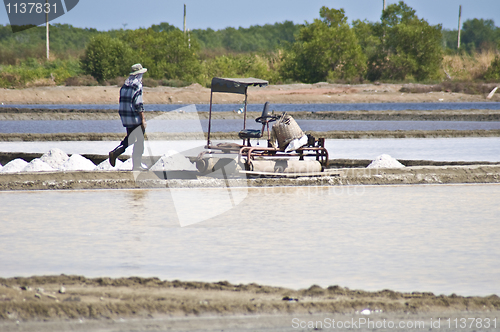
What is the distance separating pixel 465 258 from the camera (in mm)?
5508

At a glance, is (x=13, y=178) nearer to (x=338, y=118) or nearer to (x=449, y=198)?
(x=449, y=198)

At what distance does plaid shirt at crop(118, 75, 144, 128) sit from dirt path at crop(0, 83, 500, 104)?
34059mm

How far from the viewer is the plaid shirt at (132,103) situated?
9.82m

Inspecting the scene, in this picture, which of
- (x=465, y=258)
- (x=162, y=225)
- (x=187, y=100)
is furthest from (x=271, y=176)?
(x=187, y=100)

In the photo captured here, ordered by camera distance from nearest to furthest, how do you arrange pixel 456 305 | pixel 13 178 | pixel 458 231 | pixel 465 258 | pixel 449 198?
1. pixel 456 305
2. pixel 465 258
3. pixel 458 231
4. pixel 449 198
5. pixel 13 178

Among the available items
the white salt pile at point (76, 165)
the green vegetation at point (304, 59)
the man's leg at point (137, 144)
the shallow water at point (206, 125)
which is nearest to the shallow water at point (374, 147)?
the white salt pile at point (76, 165)

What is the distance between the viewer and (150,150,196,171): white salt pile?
11.0 meters

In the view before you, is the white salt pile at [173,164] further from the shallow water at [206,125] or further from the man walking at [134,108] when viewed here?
the shallow water at [206,125]

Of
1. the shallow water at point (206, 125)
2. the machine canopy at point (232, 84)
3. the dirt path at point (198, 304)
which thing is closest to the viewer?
the dirt path at point (198, 304)

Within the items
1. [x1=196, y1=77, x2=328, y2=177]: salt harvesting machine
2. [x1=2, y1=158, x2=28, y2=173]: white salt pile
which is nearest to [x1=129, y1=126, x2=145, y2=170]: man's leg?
[x1=196, y1=77, x2=328, y2=177]: salt harvesting machine

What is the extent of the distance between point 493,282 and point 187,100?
4204cm

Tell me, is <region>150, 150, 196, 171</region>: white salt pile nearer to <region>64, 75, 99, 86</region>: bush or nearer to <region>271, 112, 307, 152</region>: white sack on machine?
<region>271, 112, 307, 152</region>: white sack on machine

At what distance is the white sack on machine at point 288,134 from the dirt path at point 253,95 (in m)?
35.1

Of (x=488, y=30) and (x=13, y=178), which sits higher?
(x=488, y=30)
